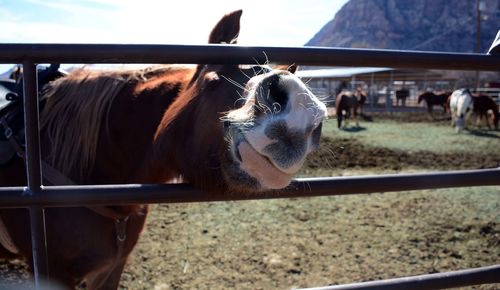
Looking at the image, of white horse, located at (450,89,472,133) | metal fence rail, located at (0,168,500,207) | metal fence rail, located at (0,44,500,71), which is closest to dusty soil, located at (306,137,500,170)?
white horse, located at (450,89,472,133)

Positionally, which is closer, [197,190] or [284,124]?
[284,124]

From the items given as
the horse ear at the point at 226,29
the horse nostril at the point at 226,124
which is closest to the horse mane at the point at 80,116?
the horse ear at the point at 226,29

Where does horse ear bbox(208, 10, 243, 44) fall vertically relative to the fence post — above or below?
above

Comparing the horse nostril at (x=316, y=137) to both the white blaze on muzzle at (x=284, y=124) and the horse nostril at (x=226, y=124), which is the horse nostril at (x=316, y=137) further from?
the horse nostril at (x=226, y=124)

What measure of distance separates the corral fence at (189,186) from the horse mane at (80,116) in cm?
103

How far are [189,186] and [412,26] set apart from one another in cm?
16577

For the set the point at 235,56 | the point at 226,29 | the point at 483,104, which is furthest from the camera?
the point at 483,104

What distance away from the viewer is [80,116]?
216cm

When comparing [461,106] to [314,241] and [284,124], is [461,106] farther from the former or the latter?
[284,124]

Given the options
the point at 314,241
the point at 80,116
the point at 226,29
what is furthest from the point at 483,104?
the point at 80,116

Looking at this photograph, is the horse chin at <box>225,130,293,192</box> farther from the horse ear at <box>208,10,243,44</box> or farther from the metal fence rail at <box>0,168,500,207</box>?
the horse ear at <box>208,10,243,44</box>

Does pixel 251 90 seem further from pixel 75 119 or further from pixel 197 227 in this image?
pixel 197 227

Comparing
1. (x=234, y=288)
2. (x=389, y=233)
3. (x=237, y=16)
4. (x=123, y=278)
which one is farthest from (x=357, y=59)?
(x=389, y=233)

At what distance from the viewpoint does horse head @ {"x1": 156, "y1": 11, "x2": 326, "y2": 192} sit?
43.9 inches
